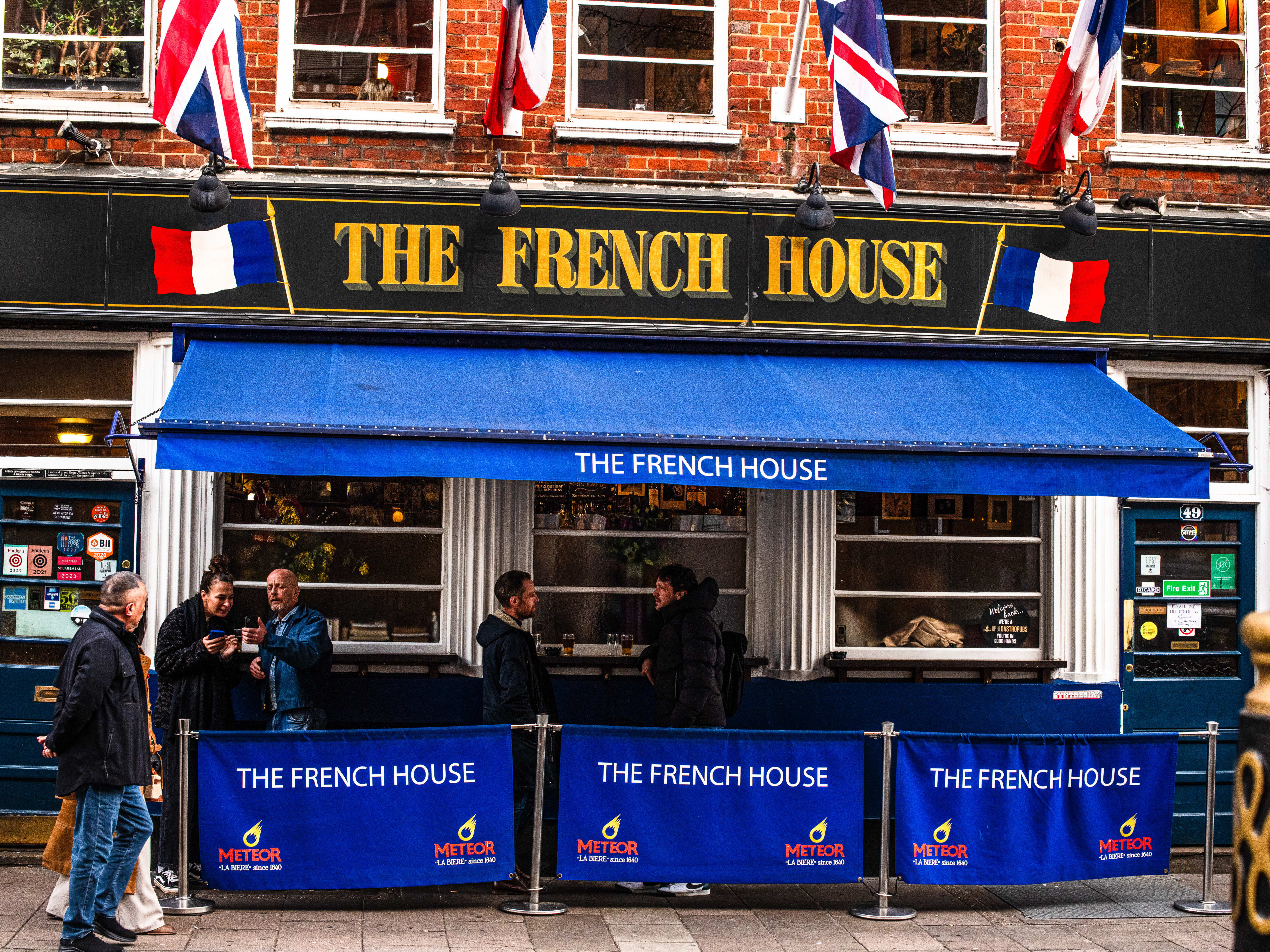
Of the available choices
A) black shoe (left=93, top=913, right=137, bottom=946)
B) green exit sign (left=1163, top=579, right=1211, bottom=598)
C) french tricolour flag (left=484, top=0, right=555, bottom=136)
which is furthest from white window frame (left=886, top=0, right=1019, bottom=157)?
black shoe (left=93, top=913, right=137, bottom=946)

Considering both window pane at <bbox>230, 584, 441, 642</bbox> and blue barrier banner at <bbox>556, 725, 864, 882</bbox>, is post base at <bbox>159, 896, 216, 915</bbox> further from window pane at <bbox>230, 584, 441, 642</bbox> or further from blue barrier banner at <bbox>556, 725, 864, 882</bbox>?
window pane at <bbox>230, 584, 441, 642</bbox>

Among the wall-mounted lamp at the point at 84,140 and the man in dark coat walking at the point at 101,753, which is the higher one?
the wall-mounted lamp at the point at 84,140

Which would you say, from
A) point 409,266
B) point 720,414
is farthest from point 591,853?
point 409,266

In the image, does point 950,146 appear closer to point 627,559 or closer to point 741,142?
→ point 741,142

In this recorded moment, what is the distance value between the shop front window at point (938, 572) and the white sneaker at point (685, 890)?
216 centimetres

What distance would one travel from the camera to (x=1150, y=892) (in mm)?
7875

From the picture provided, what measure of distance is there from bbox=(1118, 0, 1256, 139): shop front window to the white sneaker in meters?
6.25

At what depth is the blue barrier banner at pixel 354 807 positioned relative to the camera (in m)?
6.68

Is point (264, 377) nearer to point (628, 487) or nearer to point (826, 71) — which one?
point (628, 487)

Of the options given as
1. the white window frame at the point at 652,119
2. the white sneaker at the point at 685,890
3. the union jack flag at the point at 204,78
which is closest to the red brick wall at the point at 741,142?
the white window frame at the point at 652,119

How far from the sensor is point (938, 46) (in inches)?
363

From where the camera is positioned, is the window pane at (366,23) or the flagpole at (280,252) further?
the window pane at (366,23)

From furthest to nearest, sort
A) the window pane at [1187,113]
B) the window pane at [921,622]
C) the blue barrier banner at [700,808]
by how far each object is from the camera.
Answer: the window pane at [1187,113] < the window pane at [921,622] < the blue barrier banner at [700,808]

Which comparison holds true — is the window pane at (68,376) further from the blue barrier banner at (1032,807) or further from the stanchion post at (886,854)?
the blue barrier banner at (1032,807)
